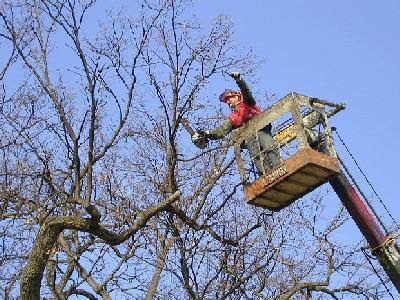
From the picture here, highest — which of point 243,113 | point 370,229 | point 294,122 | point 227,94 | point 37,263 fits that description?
point 227,94

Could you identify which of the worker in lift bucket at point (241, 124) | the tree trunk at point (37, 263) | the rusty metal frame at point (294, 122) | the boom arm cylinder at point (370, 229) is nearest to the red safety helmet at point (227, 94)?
the worker in lift bucket at point (241, 124)

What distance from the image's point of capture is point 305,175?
7.74 meters

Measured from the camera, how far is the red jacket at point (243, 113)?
866 cm

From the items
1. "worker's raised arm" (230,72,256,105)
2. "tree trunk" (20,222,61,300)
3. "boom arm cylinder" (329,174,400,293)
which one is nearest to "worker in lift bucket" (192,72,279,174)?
"worker's raised arm" (230,72,256,105)

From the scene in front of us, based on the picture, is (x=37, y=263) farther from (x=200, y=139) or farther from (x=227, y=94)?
(x=227, y=94)

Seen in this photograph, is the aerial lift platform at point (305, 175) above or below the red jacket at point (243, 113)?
below

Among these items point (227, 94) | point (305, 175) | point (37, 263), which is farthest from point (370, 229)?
point (37, 263)

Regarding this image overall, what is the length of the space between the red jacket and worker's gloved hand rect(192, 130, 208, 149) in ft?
1.64

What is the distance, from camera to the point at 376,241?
26.9 ft

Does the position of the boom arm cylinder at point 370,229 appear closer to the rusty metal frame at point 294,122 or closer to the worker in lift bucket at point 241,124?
the rusty metal frame at point 294,122

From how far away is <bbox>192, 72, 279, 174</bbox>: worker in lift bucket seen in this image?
8.12 meters

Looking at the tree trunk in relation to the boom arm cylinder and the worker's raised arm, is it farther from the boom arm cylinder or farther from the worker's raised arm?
the boom arm cylinder

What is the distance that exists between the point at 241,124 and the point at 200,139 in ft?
2.27

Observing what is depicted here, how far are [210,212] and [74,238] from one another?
2943mm
